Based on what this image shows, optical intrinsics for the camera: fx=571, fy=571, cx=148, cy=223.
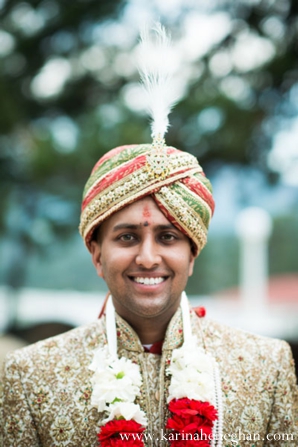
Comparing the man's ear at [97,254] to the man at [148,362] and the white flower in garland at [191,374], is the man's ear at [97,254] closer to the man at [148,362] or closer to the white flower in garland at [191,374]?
the man at [148,362]

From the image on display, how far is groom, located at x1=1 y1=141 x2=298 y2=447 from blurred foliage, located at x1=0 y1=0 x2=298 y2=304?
13.8 ft

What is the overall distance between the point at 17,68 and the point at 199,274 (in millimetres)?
9160

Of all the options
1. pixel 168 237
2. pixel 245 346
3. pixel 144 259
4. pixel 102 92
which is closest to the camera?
pixel 144 259

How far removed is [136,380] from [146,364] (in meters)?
0.15

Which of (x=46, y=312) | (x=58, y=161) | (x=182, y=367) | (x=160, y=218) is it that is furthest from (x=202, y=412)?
(x=46, y=312)

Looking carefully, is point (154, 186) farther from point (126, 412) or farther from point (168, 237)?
point (126, 412)

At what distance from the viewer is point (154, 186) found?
2637mm

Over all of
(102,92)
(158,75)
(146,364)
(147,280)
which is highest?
(102,92)

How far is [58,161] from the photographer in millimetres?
7742

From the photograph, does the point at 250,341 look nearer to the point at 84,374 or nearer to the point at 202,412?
the point at 202,412

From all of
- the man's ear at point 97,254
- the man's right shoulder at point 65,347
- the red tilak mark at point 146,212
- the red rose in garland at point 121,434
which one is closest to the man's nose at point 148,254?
the red tilak mark at point 146,212

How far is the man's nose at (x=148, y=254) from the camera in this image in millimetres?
2596

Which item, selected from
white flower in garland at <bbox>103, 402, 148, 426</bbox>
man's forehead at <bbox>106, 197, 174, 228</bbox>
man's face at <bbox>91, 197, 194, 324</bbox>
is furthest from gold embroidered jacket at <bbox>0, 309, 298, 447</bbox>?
man's forehead at <bbox>106, 197, 174, 228</bbox>

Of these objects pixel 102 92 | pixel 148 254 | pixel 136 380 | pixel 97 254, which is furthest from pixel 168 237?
pixel 102 92
